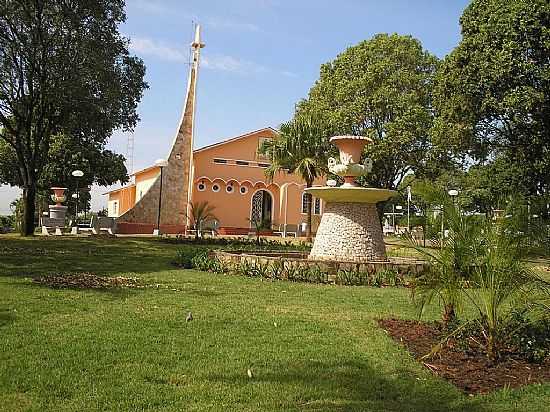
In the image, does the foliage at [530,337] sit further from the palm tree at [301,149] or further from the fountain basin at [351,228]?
the palm tree at [301,149]

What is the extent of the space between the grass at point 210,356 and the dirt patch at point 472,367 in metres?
0.18

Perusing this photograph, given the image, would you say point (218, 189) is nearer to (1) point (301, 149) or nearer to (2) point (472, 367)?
(1) point (301, 149)

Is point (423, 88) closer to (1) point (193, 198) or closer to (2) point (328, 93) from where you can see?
(2) point (328, 93)

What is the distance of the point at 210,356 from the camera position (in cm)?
561

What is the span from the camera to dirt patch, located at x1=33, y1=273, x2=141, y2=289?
9984 mm

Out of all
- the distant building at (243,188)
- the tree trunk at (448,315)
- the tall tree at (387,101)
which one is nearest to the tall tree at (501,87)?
the tall tree at (387,101)

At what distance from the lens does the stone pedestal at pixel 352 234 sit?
1310 centimetres

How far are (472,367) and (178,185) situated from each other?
Answer: 2796 centimetres

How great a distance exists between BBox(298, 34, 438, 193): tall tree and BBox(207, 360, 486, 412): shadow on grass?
23.9 meters

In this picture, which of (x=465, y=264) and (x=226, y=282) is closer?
(x=465, y=264)

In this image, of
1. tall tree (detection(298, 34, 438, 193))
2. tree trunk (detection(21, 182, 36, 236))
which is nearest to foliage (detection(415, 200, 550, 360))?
tree trunk (detection(21, 182, 36, 236))

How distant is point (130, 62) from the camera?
2333 centimetres

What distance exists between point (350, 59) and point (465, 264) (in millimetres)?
26394

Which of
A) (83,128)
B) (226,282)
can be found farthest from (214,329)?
(83,128)
